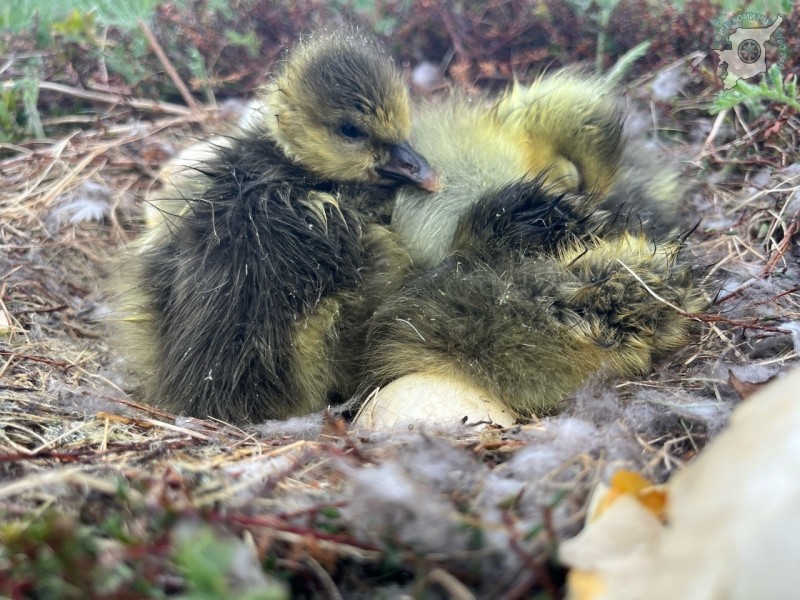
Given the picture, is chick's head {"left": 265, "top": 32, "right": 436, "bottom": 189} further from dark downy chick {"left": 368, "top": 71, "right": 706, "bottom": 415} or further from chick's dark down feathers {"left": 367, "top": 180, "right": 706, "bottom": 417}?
chick's dark down feathers {"left": 367, "top": 180, "right": 706, "bottom": 417}

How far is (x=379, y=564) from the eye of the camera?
3.32 feet

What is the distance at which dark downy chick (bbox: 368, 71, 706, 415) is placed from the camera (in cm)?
172

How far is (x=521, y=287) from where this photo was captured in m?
1.75

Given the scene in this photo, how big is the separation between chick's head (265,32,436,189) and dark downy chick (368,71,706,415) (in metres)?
0.11

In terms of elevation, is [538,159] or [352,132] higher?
[352,132]

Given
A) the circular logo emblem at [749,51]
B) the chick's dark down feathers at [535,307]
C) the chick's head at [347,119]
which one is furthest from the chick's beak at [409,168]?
the circular logo emblem at [749,51]

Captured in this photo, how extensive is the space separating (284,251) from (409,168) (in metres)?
0.44

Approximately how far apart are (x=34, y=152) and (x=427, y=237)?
2165 millimetres

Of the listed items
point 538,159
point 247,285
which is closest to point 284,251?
point 247,285

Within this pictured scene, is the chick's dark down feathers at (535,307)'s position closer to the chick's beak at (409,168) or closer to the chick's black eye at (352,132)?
the chick's beak at (409,168)

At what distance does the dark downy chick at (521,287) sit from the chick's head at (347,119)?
4.4 inches

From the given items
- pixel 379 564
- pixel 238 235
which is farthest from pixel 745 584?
pixel 238 235

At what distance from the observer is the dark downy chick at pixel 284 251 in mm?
1789

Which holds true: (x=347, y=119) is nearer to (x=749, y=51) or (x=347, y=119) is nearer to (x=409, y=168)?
(x=409, y=168)
